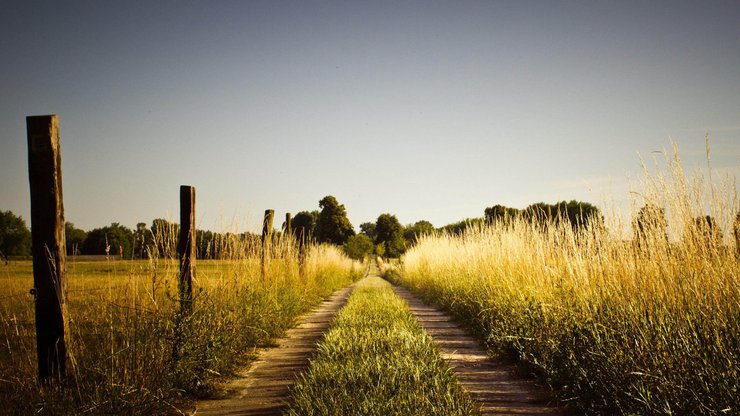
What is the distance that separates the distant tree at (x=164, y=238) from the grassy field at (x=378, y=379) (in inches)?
72.1

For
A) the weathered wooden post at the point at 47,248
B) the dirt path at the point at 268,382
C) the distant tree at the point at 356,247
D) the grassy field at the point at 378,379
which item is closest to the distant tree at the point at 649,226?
the grassy field at the point at 378,379

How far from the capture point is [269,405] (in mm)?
3039

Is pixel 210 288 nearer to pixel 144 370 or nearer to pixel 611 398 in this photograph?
pixel 144 370

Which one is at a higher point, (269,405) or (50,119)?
(50,119)

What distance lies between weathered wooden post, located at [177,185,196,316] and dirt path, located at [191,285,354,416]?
1047 millimetres

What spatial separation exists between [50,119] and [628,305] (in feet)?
15.6

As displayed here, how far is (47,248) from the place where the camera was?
2828mm

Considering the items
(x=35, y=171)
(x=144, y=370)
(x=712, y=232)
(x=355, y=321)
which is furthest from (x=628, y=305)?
(x=35, y=171)

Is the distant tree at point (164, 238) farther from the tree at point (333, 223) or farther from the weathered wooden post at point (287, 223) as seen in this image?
the tree at point (333, 223)

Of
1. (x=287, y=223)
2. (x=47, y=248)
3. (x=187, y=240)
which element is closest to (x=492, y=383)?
(x=187, y=240)

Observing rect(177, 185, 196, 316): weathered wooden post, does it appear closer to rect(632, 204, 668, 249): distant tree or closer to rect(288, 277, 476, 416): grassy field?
rect(288, 277, 476, 416): grassy field

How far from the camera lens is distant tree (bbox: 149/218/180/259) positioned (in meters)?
3.86


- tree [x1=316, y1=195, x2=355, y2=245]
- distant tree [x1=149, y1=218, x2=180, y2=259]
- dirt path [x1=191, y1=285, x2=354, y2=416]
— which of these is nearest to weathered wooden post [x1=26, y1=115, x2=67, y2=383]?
distant tree [x1=149, y1=218, x2=180, y2=259]

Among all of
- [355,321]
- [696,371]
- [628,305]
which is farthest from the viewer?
[355,321]
